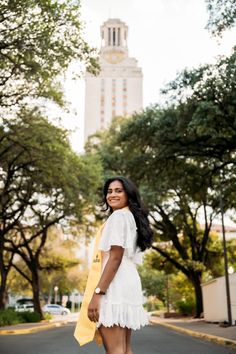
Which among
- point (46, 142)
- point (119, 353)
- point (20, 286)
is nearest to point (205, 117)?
point (46, 142)

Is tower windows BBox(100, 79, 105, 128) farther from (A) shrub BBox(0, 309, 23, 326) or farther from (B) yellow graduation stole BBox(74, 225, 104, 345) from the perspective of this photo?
(B) yellow graduation stole BBox(74, 225, 104, 345)

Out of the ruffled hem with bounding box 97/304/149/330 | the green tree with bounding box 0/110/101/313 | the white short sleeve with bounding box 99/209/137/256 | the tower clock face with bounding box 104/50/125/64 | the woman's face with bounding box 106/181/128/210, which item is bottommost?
the ruffled hem with bounding box 97/304/149/330

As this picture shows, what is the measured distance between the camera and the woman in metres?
3.22

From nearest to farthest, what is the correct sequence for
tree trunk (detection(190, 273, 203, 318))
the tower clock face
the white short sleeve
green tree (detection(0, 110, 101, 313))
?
the white short sleeve → green tree (detection(0, 110, 101, 313)) → tree trunk (detection(190, 273, 203, 318)) → the tower clock face

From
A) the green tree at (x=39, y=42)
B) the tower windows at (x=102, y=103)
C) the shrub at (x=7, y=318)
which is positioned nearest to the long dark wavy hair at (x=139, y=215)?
the green tree at (x=39, y=42)

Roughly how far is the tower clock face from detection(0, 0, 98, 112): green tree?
344 ft

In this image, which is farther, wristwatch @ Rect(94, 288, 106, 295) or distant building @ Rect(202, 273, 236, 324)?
distant building @ Rect(202, 273, 236, 324)

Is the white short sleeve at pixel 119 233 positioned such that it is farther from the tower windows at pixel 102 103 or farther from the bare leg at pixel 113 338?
the tower windows at pixel 102 103

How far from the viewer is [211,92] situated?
14.2 metres

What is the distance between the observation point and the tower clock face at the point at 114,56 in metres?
118

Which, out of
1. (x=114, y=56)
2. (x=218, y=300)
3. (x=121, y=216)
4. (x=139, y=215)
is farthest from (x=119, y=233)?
(x=114, y=56)

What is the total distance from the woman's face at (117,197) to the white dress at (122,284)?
0.14 meters

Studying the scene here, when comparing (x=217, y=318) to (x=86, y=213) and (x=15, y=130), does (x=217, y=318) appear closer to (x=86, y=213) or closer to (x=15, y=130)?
Result: (x=86, y=213)

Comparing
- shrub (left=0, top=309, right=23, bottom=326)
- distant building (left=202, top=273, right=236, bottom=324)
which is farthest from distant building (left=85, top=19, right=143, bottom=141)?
shrub (left=0, top=309, right=23, bottom=326)
